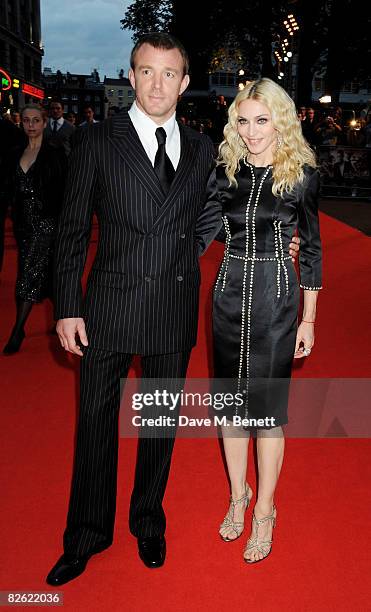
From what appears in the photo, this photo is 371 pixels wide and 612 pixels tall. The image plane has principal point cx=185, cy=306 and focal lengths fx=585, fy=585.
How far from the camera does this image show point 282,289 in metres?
2.47

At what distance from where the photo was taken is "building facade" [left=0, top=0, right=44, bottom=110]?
44938 mm

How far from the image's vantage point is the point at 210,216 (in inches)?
101

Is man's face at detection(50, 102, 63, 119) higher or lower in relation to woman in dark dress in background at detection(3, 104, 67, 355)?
higher

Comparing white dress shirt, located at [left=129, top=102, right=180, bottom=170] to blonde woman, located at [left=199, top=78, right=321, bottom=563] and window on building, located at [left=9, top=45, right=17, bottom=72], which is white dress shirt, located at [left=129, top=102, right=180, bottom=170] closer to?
blonde woman, located at [left=199, top=78, right=321, bottom=563]

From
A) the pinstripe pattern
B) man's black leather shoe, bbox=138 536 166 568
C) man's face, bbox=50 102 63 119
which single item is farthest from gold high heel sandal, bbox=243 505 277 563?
man's face, bbox=50 102 63 119

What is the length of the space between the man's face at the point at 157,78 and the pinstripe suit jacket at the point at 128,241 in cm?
12

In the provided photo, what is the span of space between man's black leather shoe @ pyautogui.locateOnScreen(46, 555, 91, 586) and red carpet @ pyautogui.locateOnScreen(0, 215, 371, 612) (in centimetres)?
3

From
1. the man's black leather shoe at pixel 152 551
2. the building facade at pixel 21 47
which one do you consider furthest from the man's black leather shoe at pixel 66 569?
the building facade at pixel 21 47

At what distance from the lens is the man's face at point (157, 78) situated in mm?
2193

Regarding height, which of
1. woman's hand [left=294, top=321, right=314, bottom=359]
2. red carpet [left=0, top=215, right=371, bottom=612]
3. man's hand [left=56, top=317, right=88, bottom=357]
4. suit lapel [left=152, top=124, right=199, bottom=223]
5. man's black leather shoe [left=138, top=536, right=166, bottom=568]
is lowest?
red carpet [left=0, top=215, right=371, bottom=612]

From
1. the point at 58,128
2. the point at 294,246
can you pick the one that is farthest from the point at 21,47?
the point at 294,246

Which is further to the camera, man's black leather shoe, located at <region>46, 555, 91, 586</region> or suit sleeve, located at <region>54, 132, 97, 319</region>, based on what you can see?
man's black leather shoe, located at <region>46, 555, 91, 586</region>

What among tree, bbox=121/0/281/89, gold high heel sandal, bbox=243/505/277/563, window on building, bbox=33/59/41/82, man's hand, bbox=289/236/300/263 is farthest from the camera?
window on building, bbox=33/59/41/82

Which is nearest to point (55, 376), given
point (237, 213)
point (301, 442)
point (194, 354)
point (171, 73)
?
point (194, 354)
